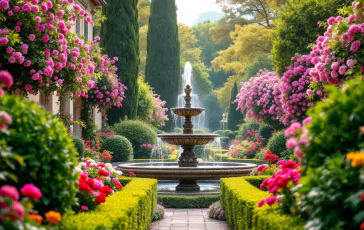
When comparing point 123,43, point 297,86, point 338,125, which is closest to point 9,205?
point 338,125

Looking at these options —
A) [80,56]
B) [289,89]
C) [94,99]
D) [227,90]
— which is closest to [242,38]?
[227,90]

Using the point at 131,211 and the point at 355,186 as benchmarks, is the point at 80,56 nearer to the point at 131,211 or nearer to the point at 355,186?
the point at 131,211

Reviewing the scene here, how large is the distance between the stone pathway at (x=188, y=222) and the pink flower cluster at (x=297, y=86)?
4670 mm

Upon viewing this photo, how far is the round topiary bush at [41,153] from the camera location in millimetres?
3367

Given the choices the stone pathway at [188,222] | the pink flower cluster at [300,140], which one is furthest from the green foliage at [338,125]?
the stone pathway at [188,222]

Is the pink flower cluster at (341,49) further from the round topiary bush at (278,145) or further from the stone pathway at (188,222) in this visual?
the round topiary bush at (278,145)

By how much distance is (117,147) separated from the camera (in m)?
16.8

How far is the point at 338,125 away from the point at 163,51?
3106cm

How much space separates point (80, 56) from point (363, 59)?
5632 mm

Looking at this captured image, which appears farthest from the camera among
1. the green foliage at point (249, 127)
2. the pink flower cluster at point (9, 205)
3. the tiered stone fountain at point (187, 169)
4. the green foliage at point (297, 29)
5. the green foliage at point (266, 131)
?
the green foliage at point (249, 127)

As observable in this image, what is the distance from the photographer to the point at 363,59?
748 cm

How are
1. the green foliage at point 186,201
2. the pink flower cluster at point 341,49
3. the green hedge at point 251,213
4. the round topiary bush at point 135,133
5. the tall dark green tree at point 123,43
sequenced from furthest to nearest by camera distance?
1. the tall dark green tree at point 123,43
2. the round topiary bush at point 135,133
3. the green foliage at point 186,201
4. the pink flower cluster at point 341,49
5. the green hedge at point 251,213

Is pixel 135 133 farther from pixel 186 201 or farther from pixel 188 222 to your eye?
pixel 188 222

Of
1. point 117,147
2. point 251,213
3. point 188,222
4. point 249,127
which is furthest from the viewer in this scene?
point 249,127
